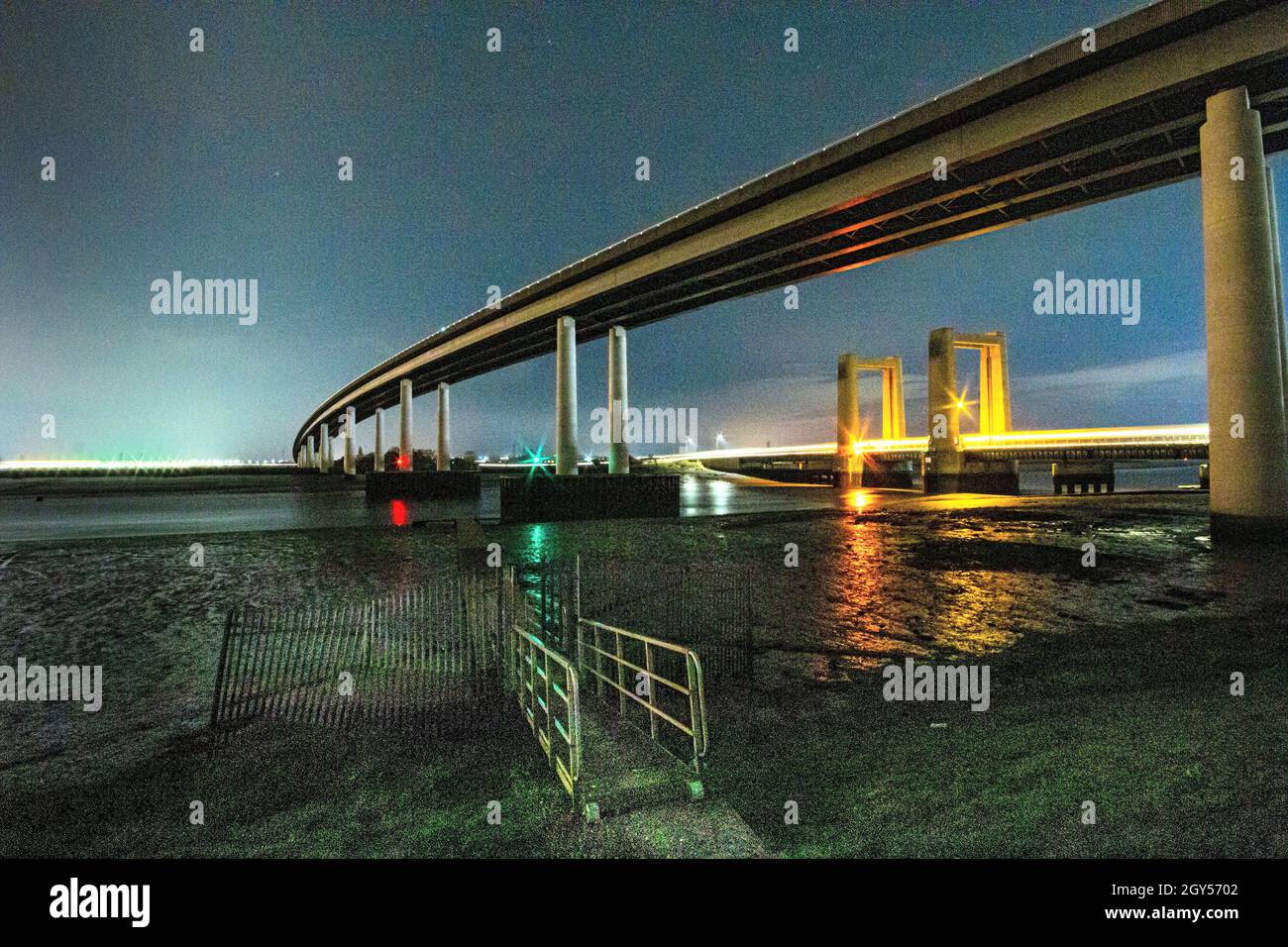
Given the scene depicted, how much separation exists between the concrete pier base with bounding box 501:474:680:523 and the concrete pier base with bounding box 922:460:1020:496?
30.9m

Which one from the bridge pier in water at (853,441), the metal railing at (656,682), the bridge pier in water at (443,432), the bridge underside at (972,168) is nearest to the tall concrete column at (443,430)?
the bridge pier in water at (443,432)

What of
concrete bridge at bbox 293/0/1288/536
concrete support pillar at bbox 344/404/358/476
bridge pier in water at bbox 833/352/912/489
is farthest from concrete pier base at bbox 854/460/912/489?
concrete support pillar at bbox 344/404/358/476

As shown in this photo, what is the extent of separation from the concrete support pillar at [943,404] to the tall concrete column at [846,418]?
12369mm

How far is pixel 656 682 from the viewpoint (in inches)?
268

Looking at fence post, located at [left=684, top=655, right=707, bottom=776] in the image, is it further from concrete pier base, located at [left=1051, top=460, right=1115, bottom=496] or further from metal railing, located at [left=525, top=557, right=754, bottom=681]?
concrete pier base, located at [left=1051, top=460, right=1115, bottom=496]

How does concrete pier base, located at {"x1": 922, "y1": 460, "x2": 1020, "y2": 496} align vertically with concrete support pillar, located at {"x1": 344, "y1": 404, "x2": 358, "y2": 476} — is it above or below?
below

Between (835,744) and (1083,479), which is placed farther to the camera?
(1083,479)

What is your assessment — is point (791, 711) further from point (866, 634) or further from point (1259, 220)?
point (1259, 220)

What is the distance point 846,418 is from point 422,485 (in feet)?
147

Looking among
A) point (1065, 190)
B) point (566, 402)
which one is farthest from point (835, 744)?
point (566, 402)

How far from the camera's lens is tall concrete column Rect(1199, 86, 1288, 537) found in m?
16.1

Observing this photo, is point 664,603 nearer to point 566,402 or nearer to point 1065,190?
point 1065,190

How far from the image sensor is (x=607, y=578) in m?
12.9

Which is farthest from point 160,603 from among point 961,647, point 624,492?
point 624,492
